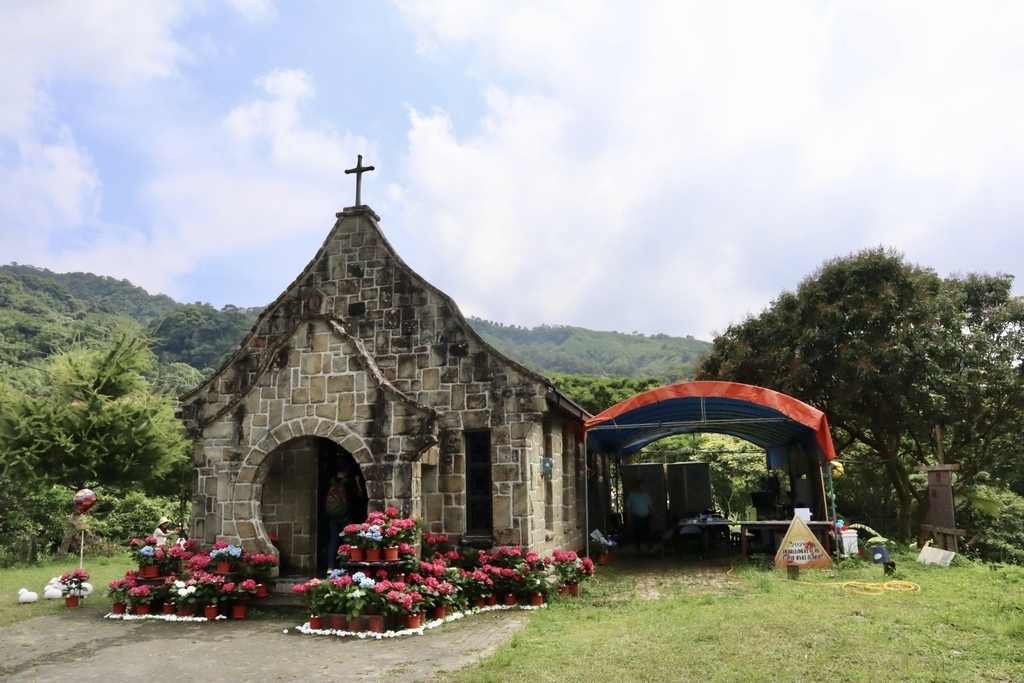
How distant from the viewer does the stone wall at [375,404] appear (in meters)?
10.6

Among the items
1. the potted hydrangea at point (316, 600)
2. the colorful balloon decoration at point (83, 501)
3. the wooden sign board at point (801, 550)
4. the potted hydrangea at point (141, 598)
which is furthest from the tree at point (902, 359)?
the colorful balloon decoration at point (83, 501)

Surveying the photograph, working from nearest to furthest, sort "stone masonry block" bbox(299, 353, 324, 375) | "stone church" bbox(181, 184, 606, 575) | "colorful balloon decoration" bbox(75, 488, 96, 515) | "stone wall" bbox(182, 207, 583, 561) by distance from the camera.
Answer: "stone wall" bbox(182, 207, 583, 561) < "stone church" bbox(181, 184, 606, 575) < "stone masonry block" bbox(299, 353, 324, 375) < "colorful balloon decoration" bbox(75, 488, 96, 515)

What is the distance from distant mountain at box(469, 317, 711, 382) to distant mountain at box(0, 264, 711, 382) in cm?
15

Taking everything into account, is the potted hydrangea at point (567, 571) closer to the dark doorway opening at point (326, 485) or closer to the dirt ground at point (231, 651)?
the dirt ground at point (231, 651)

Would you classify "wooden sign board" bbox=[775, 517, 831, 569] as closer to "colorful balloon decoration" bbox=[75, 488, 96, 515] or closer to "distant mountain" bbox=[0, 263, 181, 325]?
"colorful balloon decoration" bbox=[75, 488, 96, 515]

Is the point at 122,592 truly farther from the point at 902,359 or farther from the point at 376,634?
the point at 902,359

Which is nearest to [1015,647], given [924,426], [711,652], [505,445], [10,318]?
[711,652]

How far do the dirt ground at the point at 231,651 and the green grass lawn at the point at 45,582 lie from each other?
107cm

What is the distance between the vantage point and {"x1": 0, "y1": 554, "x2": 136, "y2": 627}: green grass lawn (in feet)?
36.5

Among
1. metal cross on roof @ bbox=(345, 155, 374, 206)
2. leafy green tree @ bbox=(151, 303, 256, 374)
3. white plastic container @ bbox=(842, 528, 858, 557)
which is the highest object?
leafy green tree @ bbox=(151, 303, 256, 374)

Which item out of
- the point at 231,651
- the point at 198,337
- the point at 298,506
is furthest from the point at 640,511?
the point at 198,337

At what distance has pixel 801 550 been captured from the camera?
13102 mm

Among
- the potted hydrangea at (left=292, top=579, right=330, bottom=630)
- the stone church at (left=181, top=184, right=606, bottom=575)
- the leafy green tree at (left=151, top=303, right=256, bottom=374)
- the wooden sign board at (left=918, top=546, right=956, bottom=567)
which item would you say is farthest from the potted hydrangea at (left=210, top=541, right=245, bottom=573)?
the leafy green tree at (left=151, top=303, right=256, bottom=374)

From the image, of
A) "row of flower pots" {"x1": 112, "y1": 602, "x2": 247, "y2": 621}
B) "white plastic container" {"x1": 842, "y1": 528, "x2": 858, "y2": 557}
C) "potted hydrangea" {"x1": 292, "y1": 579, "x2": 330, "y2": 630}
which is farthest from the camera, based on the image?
"white plastic container" {"x1": 842, "y1": 528, "x2": 858, "y2": 557}
